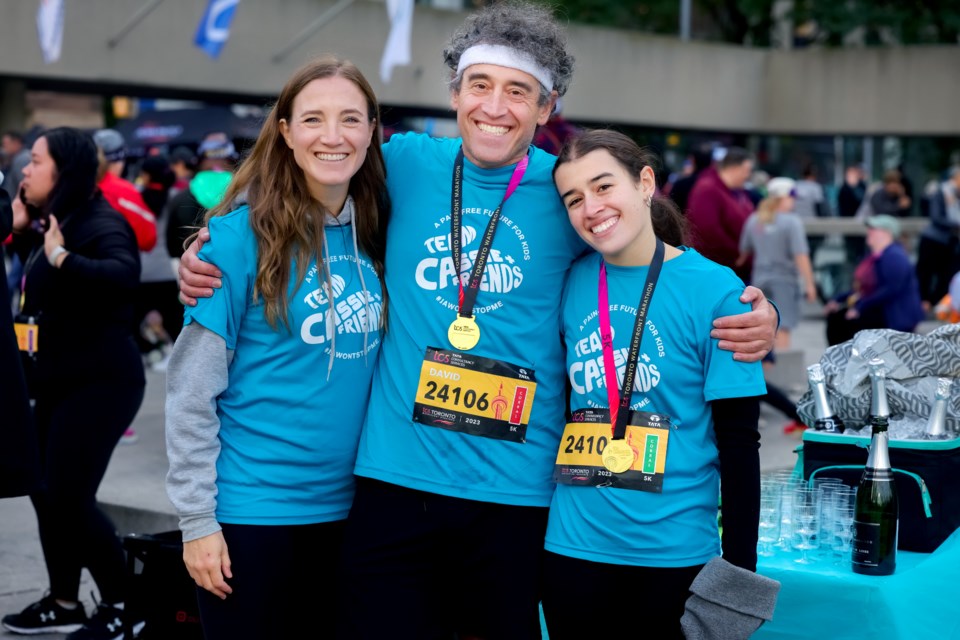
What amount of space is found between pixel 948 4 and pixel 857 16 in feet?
6.95

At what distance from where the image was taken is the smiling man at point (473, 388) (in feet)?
9.49

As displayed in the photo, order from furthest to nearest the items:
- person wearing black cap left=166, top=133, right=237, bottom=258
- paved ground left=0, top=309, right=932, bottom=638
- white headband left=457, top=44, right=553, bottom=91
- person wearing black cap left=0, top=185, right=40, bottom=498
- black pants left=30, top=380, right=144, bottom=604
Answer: person wearing black cap left=166, top=133, right=237, bottom=258 < paved ground left=0, top=309, right=932, bottom=638 < black pants left=30, top=380, right=144, bottom=604 < person wearing black cap left=0, top=185, right=40, bottom=498 < white headband left=457, top=44, right=553, bottom=91

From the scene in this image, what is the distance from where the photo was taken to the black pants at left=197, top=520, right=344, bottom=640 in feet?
9.53

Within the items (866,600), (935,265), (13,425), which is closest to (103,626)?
(13,425)

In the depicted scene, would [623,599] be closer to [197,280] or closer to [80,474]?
[197,280]

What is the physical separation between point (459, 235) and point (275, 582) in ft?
3.07

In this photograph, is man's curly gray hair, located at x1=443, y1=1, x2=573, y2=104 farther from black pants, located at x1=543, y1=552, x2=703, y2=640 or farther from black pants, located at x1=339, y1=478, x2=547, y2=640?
black pants, located at x1=543, y1=552, x2=703, y2=640

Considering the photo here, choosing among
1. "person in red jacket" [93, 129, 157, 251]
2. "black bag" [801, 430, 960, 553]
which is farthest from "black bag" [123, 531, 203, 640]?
"person in red jacket" [93, 129, 157, 251]

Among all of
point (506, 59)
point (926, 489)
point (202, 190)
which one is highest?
point (202, 190)

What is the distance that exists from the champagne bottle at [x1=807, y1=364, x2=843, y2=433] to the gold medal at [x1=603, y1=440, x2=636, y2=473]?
1.05 m

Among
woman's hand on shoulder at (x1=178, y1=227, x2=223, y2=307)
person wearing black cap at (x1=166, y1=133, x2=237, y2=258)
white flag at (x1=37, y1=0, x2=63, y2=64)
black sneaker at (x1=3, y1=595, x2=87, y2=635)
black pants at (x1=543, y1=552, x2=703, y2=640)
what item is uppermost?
white flag at (x1=37, y1=0, x2=63, y2=64)

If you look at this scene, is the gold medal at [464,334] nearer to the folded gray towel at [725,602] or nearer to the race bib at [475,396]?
the race bib at [475,396]

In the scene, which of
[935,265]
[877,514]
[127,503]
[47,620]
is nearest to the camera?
[877,514]

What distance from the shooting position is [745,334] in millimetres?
2760
